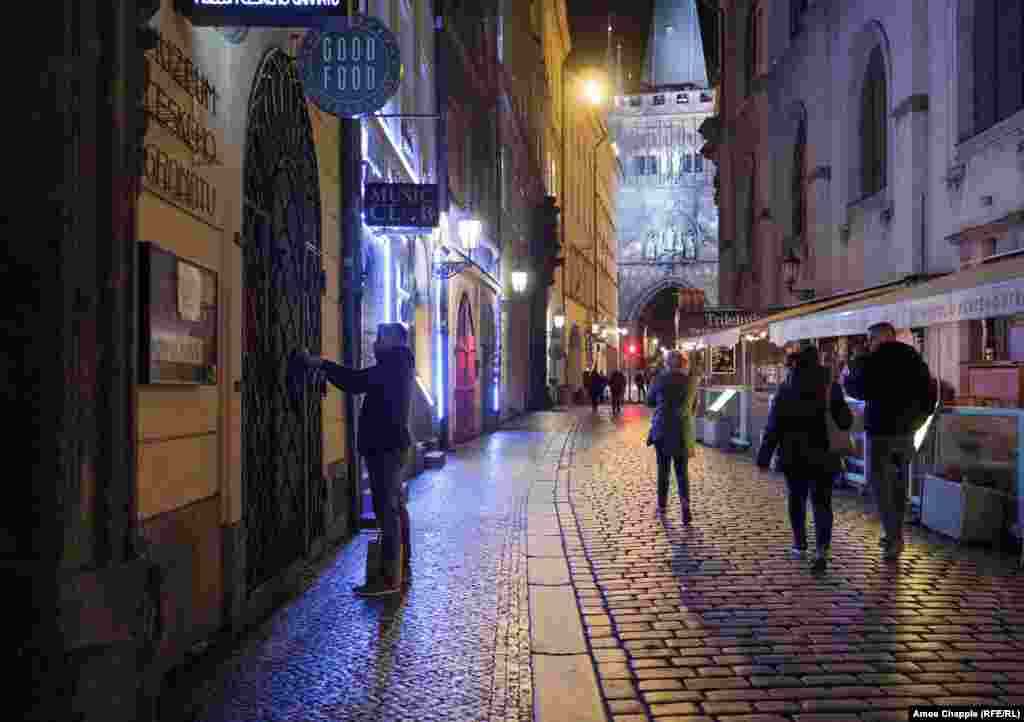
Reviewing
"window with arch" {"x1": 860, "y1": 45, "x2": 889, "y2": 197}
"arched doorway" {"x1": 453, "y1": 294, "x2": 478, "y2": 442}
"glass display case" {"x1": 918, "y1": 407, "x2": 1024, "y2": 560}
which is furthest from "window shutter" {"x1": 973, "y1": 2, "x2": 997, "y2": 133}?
"arched doorway" {"x1": 453, "y1": 294, "x2": 478, "y2": 442}

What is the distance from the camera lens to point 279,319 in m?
7.38

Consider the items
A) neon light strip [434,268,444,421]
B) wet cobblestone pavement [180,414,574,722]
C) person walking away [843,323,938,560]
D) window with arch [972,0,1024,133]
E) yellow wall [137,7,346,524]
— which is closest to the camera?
wet cobblestone pavement [180,414,574,722]

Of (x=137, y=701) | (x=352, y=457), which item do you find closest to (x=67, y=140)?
(x=137, y=701)

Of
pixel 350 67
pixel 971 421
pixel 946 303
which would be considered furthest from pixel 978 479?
pixel 350 67

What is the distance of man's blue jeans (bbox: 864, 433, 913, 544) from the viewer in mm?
8250

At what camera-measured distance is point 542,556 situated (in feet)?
27.5

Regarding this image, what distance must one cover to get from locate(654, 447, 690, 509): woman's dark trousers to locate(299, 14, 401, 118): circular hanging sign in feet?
15.8

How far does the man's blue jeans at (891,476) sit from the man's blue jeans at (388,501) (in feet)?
12.9

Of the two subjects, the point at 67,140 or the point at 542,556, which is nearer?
the point at 67,140

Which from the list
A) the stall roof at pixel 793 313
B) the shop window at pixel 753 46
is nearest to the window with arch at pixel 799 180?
the shop window at pixel 753 46

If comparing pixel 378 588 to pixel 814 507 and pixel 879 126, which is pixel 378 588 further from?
pixel 879 126

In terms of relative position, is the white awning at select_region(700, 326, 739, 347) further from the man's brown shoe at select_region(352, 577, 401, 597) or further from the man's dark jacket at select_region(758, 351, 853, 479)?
the man's brown shoe at select_region(352, 577, 401, 597)

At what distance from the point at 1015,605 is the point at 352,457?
589cm

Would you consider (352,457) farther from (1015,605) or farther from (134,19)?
(134,19)
